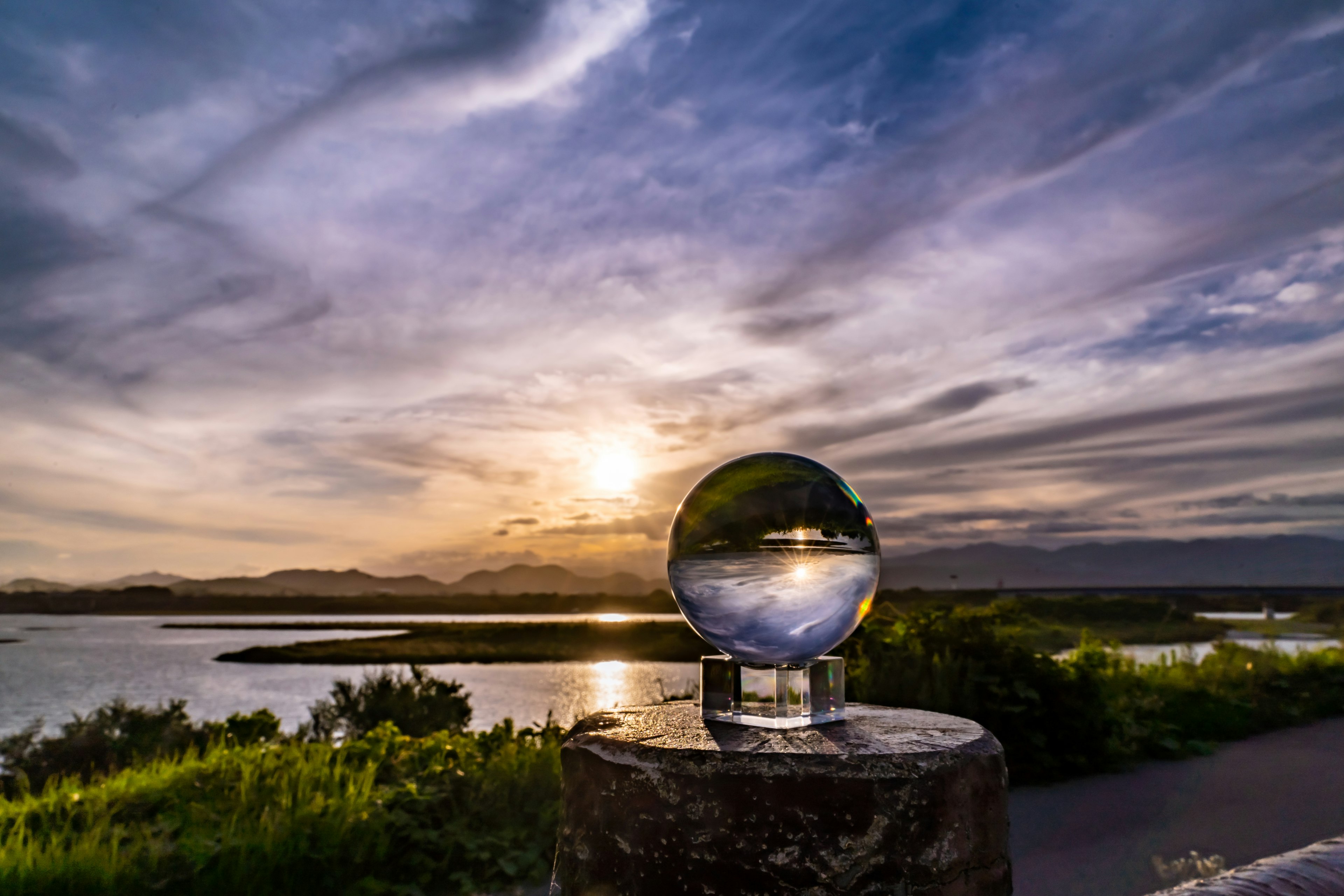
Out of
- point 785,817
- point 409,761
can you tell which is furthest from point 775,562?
point 409,761

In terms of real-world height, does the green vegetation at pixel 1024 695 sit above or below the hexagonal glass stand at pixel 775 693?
below

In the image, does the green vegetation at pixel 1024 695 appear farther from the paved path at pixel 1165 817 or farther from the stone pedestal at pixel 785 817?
the stone pedestal at pixel 785 817

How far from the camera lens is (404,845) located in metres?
5.41

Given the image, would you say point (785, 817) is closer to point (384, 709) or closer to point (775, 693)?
point (775, 693)

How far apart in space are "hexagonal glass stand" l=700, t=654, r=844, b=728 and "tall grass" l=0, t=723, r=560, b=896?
3586 millimetres

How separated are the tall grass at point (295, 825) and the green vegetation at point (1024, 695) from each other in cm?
364

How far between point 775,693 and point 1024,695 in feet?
22.1

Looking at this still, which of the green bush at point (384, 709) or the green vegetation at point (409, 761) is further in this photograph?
the green bush at point (384, 709)

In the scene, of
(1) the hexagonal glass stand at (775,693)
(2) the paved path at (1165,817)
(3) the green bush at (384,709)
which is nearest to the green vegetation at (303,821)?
(3) the green bush at (384,709)

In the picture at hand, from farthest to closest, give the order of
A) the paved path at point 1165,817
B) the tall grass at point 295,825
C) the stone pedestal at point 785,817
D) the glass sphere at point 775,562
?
the paved path at point 1165,817 < the tall grass at point 295,825 < the glass sphere at point 775,562 < the stone pedestal at point 785,817

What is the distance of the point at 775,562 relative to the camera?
2.28 meters

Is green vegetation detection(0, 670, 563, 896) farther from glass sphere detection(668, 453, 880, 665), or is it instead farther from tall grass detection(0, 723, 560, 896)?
glass sphere detection(668, 453, 880, 665)

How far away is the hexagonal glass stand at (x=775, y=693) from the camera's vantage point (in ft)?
7.65

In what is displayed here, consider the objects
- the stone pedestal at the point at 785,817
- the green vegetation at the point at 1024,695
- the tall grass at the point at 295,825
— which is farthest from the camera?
the green vegetation at the point at 1024,695
